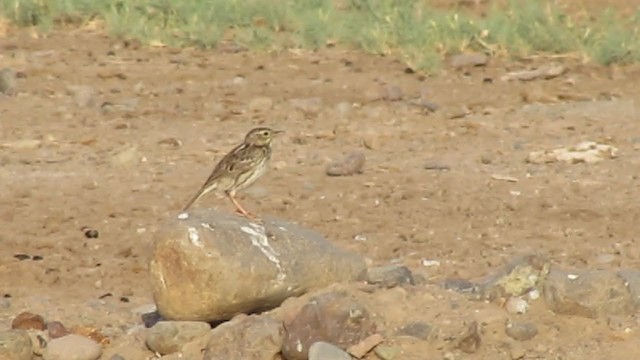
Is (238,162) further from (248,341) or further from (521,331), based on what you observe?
(521,331)

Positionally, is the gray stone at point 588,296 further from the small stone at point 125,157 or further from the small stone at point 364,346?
the small stone at point 125,157

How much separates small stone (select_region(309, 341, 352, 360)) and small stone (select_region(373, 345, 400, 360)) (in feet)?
0.47

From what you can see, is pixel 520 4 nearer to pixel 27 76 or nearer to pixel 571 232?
pixel 27 76

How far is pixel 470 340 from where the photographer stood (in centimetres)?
763

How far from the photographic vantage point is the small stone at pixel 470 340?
25.0ft

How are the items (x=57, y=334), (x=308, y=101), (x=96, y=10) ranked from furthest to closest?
(x=96, y=10)
(x=308, y=101)
(x=57, y=334)

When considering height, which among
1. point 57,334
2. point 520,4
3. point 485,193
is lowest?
point 520,4

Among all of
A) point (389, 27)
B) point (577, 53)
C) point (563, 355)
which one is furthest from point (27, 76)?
point (563, 355)

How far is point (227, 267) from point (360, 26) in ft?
32.6

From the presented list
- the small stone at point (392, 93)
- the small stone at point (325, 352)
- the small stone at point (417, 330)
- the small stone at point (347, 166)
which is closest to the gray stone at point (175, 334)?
the small stone at point (325, 352)

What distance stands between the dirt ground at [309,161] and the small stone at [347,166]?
10 cm

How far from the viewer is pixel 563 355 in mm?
7672

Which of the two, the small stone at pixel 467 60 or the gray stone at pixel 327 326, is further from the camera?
the small stone at pixel 467 60

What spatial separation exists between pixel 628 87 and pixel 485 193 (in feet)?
13.6
